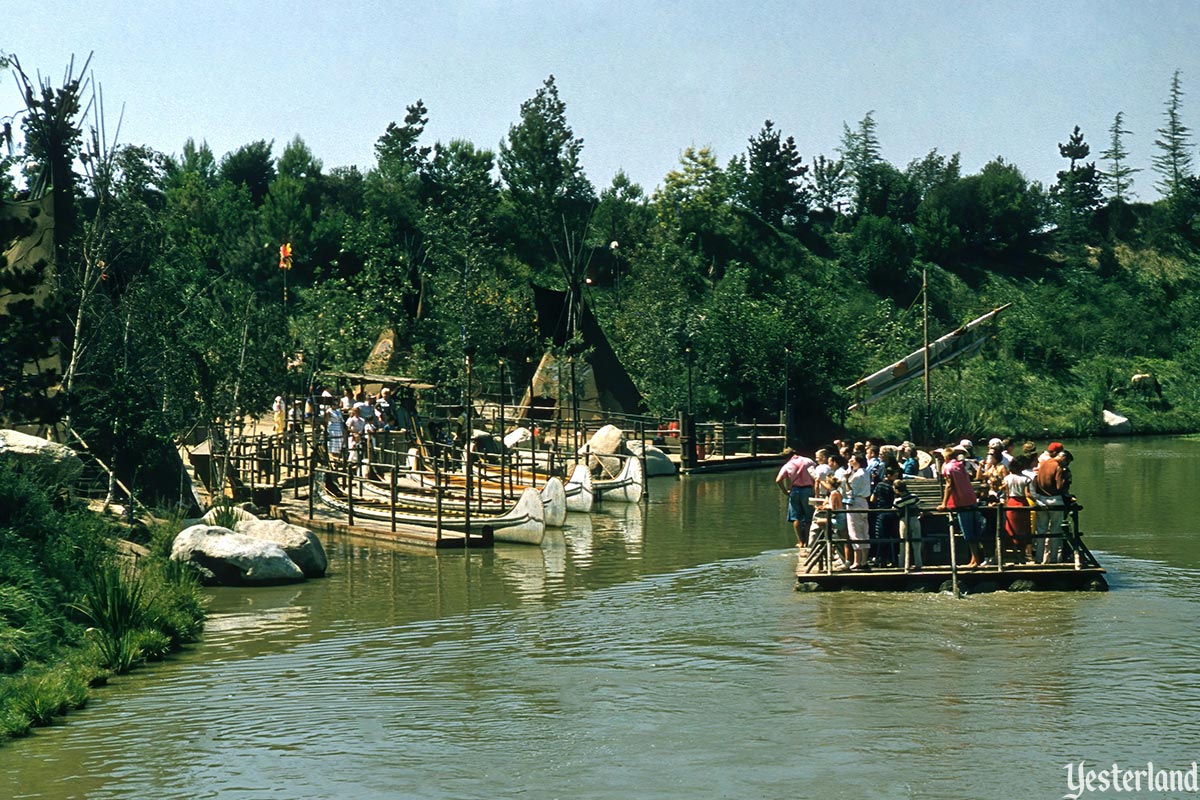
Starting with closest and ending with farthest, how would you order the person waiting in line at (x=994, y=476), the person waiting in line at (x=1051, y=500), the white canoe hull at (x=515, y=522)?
the person waiting in line at (x=1051, y=500) < the person waiting in line at (x=994, y=476) < the white canoe hull at (x=515, y=522)

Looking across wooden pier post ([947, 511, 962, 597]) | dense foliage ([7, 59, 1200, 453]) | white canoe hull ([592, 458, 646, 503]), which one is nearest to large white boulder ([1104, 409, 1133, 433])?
dense foliage ([7, 59, 1200, 453])

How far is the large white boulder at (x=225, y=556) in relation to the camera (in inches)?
862

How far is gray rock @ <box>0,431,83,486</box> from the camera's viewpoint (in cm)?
2127

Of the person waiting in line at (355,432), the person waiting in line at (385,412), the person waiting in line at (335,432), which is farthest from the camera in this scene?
the person waiting in line at (385,412)

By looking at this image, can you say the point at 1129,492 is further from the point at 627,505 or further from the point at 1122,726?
the point at 1122,726

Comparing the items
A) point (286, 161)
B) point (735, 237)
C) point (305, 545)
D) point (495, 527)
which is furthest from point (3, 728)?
point (735, 237)

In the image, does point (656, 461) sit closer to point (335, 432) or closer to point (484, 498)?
point (335, 432)

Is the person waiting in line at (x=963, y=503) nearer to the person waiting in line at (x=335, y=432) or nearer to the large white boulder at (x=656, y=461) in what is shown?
the person waiting in line at (x=335, y=432)

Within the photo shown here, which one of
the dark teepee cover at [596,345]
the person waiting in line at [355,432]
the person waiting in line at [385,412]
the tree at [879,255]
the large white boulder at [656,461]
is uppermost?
the tree at [879,255]

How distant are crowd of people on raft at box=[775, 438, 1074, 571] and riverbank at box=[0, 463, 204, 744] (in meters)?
8.76

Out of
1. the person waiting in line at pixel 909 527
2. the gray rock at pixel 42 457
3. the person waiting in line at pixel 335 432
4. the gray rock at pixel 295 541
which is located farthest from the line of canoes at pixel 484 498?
the person waiting in line at pixel 909 527

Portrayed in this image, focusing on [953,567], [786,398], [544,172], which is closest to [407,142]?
[544,172]

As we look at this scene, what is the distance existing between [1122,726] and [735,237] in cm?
6824

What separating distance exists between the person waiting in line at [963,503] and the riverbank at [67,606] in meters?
10.0
